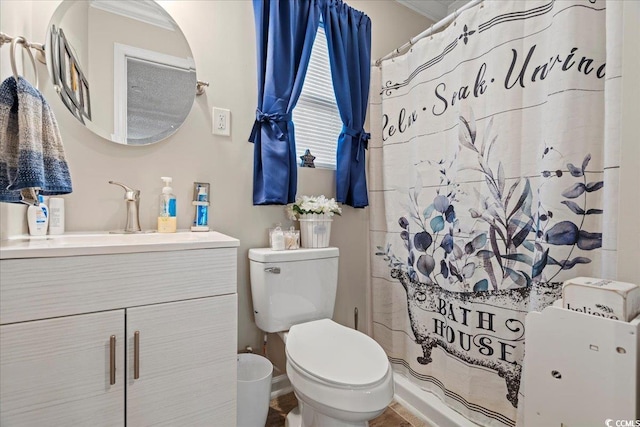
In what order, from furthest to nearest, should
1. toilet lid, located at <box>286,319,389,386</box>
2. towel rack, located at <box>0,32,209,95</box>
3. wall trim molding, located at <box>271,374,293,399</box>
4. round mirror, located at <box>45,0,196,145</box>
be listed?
wall trim molding, located at <box>271,374,293,399</box> → round mirror, located at <box>45,0,196,145</box> → toilet lid, located at <box>286,319,389,386</box> → towel rack, located at <box>0,32,209,95</box>

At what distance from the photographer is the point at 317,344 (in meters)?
1.23

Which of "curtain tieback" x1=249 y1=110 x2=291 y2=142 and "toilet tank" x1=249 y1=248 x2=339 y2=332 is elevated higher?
"curtain tieback" x1=249 y1=110 x2=291 y2=142

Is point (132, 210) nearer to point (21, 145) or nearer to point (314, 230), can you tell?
point (21, 145)

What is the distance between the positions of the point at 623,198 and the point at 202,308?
4.32ft

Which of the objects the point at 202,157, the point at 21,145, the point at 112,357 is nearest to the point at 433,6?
the point at 202,157

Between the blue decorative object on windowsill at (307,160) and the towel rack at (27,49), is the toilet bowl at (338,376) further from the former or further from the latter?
the towel rack at (27,49)

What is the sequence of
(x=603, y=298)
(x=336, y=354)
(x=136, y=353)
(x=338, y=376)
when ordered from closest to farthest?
(x=603, y=298) → (x=136, y=353) → (x=338, y=376) → (x=336, y=354)

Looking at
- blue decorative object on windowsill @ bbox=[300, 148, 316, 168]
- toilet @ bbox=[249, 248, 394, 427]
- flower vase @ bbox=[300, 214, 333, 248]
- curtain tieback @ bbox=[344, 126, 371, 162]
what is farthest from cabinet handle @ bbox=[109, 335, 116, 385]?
curtain tieback @ bbox=[344, 126, 371, 162]

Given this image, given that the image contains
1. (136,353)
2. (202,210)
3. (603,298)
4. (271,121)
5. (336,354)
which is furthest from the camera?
(271,121)

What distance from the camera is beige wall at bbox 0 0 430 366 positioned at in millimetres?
1203

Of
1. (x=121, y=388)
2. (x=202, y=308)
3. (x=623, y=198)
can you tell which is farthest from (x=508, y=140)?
(x=121, y=388)

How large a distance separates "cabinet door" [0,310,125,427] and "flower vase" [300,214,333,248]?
2.88 feet

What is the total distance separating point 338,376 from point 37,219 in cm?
117

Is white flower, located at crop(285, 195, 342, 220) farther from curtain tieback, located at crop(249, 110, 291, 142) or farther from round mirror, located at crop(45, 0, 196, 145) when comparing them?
round mirror, located at crop(45, 0, 196, 145)
